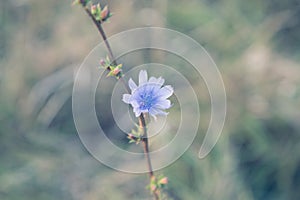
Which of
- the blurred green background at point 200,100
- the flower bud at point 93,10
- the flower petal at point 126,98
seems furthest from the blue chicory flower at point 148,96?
the blurred green background at point 200,100

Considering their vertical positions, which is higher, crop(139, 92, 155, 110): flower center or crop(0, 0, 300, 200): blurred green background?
crop(0, 0, 300, 200): blurred green background

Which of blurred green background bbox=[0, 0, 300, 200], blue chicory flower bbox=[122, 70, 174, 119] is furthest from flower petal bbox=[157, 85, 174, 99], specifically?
blurred green background bbox=[0, 0, 300, 200]

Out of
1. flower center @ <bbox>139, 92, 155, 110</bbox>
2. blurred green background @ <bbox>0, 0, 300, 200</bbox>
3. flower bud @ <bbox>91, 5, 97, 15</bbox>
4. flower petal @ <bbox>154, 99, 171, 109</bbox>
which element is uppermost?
blurred green background @ <bbox>0, 0, 300, 200</bbox>

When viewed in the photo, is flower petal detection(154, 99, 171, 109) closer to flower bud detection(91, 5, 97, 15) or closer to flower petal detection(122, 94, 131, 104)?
flower petal detection(122, 94, 131, 104)

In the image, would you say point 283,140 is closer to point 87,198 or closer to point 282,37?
point 282,37

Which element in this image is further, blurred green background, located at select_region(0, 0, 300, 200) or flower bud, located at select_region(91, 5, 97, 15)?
blurred green background, located at select_region(0, 0, 300, 200)

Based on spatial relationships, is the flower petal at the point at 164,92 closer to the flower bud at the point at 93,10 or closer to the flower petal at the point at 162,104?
the flower petal at the point at 162,104

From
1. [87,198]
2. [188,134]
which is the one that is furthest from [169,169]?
[87,198]
